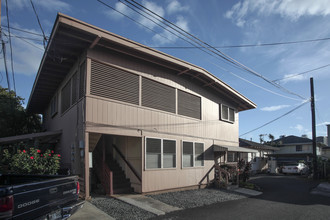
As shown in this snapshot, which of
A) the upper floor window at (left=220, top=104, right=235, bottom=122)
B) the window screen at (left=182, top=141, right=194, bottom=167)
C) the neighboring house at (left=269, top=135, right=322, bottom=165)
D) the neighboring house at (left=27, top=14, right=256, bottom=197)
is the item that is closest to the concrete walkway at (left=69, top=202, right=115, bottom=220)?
the neighboring house at (left=27, top=14, right=256, bottom=197)

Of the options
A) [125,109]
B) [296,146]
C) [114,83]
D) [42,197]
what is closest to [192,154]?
[125,109]

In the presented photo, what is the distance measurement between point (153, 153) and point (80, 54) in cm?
492

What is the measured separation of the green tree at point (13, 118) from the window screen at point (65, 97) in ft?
22.5

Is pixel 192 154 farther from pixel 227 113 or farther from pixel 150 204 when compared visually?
pixel 227 113

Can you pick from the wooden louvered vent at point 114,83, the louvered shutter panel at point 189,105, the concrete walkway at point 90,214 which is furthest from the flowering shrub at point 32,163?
the louvered shutter panel at point 189,105

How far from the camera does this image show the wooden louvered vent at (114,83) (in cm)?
895

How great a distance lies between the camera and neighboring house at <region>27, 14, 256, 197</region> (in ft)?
28.5

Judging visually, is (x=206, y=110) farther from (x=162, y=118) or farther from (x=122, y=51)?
(x=122, y=51)

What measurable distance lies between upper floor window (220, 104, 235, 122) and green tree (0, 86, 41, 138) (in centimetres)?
1405

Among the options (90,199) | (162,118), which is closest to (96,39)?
(162,118)

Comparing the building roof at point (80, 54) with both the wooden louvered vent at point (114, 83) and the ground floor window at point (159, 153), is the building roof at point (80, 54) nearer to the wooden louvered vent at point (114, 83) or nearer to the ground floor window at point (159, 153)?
the wooden louvered vent at point (114, 83)

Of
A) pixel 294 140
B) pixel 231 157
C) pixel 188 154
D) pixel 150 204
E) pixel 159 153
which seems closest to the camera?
pixel 150 204

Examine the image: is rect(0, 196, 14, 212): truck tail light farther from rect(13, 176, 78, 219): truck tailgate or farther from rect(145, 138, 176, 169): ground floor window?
rect(145, 138, 176, 169): ground floor window

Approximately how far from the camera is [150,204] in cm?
831
